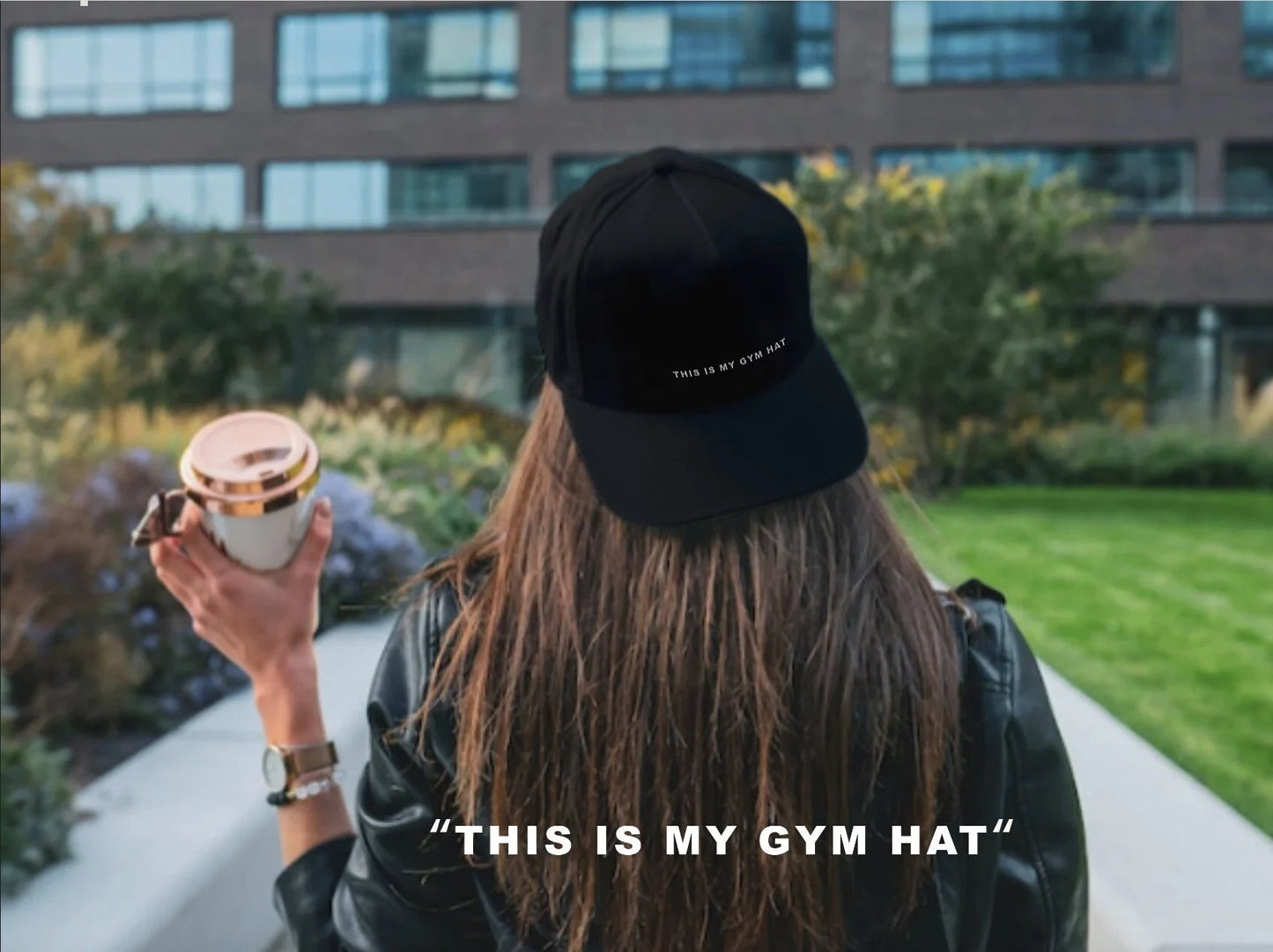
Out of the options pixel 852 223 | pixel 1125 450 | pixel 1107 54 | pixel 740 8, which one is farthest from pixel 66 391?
pixel 1107 54

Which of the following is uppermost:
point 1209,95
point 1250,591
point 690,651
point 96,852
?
point 1209,95

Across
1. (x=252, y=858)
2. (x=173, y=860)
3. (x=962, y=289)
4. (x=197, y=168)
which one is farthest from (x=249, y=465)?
(x=197, y=168)

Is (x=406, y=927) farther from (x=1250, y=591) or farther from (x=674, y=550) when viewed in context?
(x=1250, y=591)

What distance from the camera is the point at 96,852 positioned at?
269cm

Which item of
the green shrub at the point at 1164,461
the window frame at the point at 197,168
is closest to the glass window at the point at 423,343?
the window frame at the point at 197,168

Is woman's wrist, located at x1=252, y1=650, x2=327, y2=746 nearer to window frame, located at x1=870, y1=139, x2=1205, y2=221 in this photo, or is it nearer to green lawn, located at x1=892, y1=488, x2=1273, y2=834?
green lawn, located at x1=892, y1=488, x2=1273, y2=834

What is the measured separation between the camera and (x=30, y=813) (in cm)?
260

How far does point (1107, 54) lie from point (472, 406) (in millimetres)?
13346

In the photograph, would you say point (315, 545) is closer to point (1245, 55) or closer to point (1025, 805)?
point (1025, 805)

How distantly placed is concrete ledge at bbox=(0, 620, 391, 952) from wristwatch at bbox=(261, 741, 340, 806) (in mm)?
1526

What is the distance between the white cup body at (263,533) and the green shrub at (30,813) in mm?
1921

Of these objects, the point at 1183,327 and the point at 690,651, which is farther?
the point at 1183,327

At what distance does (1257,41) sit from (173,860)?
17345 mm

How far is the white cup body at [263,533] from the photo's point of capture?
2.90 feet
